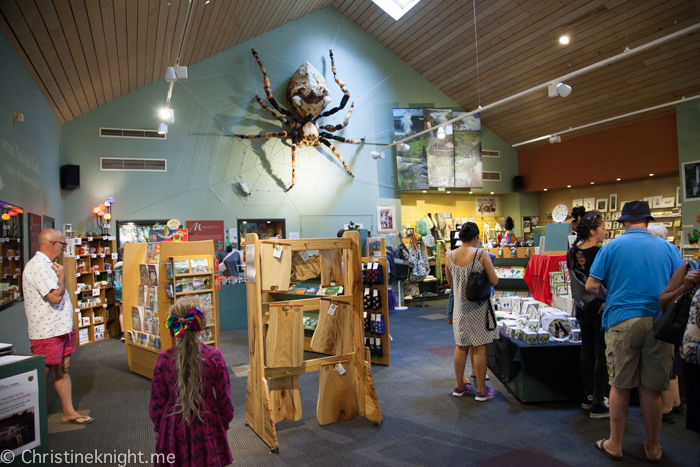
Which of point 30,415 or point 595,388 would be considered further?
point 595,388

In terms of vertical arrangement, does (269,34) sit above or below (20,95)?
above

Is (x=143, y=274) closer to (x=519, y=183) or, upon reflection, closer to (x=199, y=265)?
(x=199, y=265)

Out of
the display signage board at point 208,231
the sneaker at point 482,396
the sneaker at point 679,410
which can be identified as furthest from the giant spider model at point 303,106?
the sneaker at point 679,410

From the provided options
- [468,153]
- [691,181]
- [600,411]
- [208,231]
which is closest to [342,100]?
[468,153]

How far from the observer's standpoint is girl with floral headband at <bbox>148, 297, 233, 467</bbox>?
2086 mm

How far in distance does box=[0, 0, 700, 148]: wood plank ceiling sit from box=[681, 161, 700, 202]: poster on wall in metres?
1.31

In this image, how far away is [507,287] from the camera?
7.47 m

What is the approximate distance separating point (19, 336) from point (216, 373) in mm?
3827

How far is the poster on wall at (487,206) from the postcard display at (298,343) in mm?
9754

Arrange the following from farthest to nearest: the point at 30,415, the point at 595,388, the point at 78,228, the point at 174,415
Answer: the point at 78,228, the point at 595,388, the point at 30,415, the point at 174,415

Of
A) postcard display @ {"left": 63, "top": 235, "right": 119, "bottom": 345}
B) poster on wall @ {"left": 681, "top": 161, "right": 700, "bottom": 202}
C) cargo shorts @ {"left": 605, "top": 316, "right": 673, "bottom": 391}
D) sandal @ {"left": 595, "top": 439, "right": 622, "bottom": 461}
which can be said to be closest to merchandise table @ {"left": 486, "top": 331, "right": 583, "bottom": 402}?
sandal @ {"left": 595, "top": 439, "right": 622, "bottom": 461}

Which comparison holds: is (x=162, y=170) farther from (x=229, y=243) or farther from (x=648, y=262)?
(x=648, y=262)

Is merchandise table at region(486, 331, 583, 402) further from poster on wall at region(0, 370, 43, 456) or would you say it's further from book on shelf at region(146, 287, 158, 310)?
book on shelf at region(146, 287, 158, 310)

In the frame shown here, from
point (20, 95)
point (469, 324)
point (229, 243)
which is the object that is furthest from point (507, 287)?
point (20, 95)
